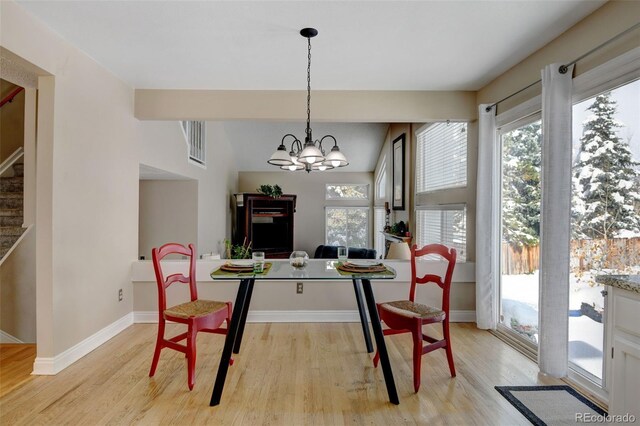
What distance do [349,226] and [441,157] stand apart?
424 centimetres

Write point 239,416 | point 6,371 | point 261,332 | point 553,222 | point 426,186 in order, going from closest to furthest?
point 239,416 → point 553,222 → point 6,371 → point 261,332 → point 426,186

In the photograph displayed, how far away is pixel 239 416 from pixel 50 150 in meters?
2.32

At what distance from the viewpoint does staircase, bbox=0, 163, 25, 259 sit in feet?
11.0

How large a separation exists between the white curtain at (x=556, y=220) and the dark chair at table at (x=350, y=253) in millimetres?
4097

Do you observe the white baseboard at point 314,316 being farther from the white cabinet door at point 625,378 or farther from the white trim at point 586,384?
the white cabinet door at point 625,378

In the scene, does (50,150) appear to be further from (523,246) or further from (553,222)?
(523,246)

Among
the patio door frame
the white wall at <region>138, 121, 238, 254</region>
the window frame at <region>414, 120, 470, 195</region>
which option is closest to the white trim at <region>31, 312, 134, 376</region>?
the white wall at <region>138, 121, 238, 254</region>

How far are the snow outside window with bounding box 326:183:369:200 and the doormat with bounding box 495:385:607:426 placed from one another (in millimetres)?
6417

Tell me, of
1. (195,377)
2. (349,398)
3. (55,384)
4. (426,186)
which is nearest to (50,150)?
(55,384)

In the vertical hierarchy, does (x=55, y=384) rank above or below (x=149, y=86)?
below

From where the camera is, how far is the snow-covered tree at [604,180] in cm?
211

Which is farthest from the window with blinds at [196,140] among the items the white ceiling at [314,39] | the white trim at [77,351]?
the white trim at [77,351]

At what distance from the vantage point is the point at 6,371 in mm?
2639

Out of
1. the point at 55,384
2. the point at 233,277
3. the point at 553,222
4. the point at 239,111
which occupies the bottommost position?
the point at 55,384
